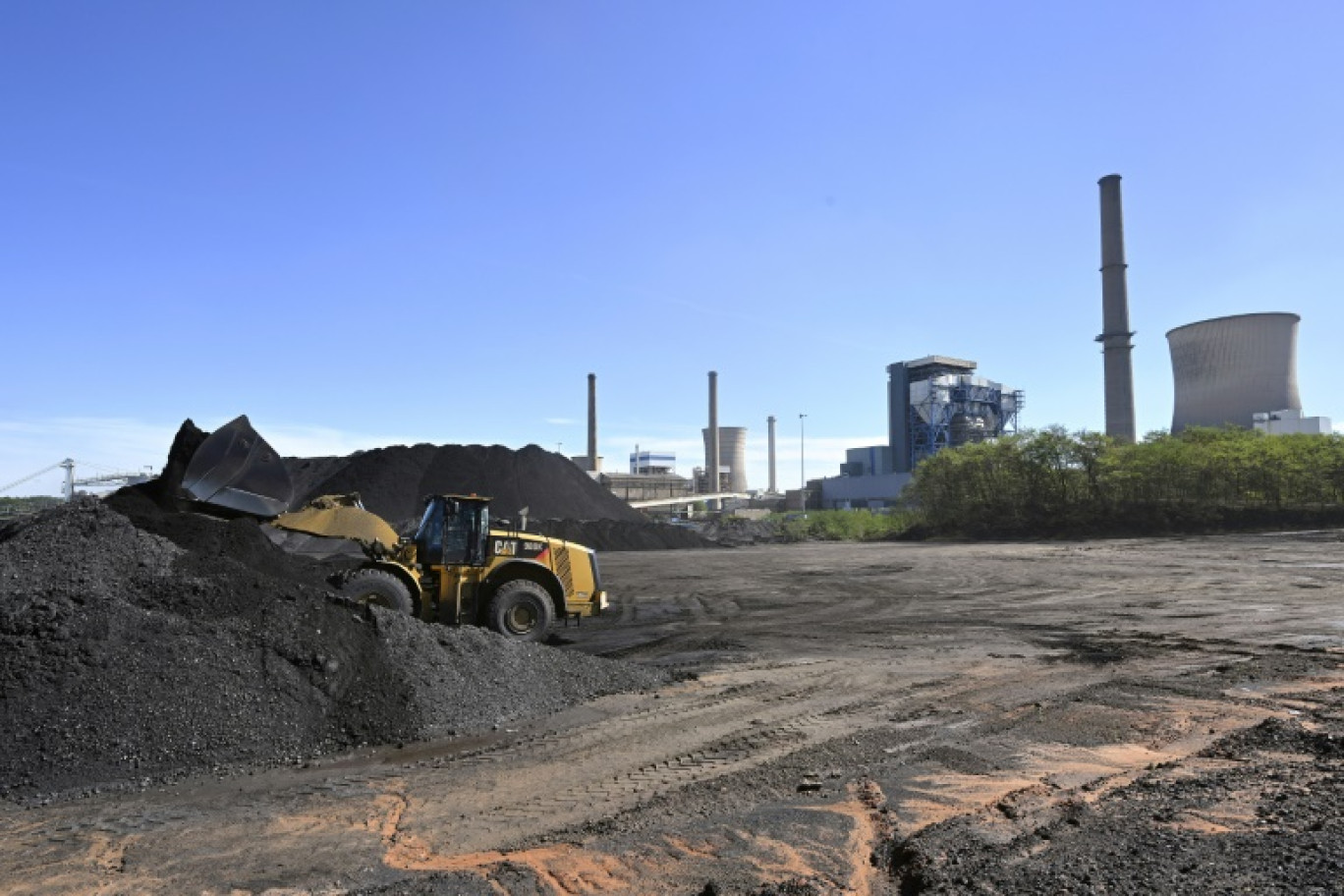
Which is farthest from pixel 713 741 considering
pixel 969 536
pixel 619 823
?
pixel 969 536

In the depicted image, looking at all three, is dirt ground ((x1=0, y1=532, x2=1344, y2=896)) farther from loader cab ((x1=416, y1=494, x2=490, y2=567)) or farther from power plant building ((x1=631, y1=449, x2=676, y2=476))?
power plant building ((x1=631, y1=449, x2=676, y2=476))

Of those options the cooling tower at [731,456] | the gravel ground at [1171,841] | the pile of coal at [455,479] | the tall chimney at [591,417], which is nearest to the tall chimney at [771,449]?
the cooling tower at [731,456]

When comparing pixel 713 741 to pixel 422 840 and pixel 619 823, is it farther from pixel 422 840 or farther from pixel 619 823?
pixel 422 840

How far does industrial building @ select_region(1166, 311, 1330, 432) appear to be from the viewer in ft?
177

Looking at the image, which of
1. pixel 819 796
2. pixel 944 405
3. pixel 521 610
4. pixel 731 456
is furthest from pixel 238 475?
pixel 731 456

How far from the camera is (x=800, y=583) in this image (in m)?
22.7

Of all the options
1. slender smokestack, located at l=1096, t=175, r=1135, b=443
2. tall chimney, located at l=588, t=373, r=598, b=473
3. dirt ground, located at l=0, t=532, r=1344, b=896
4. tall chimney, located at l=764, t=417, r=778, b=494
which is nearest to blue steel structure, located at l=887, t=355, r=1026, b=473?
slender smokestack, located at l=1096, t=175, r=1135, b=443

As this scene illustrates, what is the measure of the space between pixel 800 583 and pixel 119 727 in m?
18.1

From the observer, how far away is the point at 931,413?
251ft

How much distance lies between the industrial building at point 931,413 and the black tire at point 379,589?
66721 millimetres

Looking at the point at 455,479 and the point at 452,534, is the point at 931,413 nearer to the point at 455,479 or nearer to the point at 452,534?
the point at 455,479

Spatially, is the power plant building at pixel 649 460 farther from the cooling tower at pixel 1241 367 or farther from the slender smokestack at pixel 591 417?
the cooling tower at pixel 1241 367

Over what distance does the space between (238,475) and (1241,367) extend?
199 ft

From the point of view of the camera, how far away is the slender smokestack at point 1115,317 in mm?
61062
